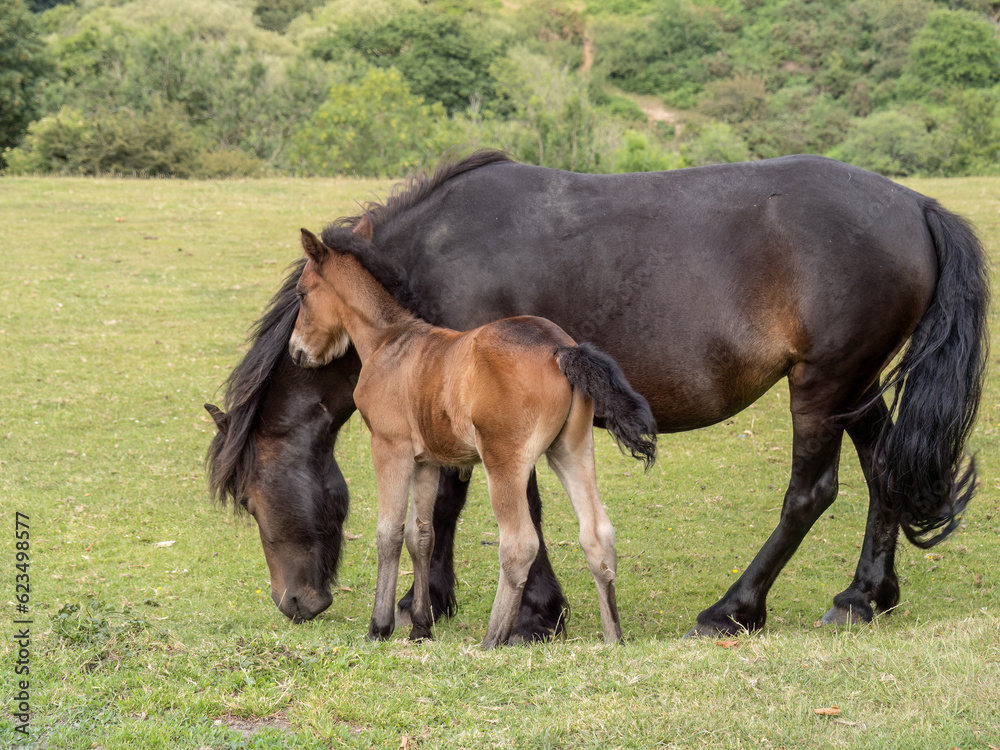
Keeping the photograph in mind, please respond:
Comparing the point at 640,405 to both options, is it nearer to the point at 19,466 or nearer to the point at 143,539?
the point at 143,539

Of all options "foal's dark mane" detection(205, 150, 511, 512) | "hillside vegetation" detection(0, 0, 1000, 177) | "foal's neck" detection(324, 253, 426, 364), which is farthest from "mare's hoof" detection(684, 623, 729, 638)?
"hillside vegetation" detection(0, 0, 1000, 177)

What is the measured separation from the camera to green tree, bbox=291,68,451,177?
96.0ft

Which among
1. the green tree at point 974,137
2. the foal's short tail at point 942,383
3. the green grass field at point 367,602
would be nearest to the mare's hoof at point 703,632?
the green grass field at point 367,602

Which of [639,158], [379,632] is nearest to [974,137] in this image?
[639,158]

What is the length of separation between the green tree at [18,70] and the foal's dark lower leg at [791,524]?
2582 cm

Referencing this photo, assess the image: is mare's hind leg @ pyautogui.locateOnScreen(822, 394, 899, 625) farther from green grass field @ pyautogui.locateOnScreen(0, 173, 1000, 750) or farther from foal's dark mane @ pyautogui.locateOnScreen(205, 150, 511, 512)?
foal's dark mane @ pyautogui.locateOnScreen(205, 150, 511, 512)

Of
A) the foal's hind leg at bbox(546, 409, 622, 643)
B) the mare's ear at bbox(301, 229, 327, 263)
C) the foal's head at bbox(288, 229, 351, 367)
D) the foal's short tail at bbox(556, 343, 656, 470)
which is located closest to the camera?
the foal's short tail at bbox(556, 343, 656, 470)

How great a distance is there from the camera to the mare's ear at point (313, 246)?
4570 millimetres

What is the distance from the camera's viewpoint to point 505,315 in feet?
15.8

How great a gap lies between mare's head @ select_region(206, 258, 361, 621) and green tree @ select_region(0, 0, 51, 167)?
79.0 ft

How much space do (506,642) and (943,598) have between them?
3116 millimetres

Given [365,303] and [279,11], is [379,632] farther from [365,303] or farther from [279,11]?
[279,11]

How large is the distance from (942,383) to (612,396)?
2.09m

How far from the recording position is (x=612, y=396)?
3.75 meters
